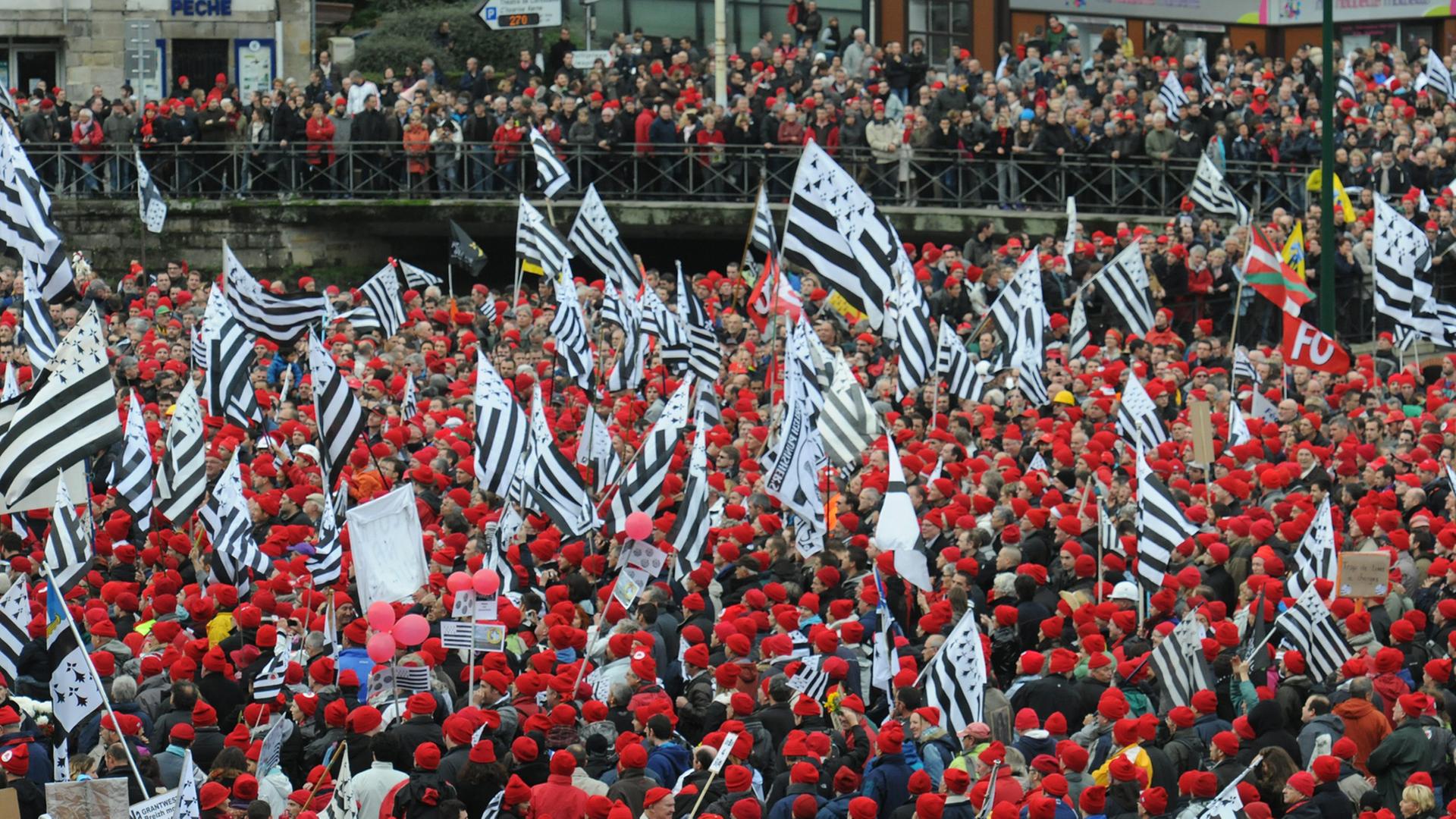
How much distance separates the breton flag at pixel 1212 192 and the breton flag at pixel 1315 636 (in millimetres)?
13683

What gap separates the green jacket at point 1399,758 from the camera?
43.2ft

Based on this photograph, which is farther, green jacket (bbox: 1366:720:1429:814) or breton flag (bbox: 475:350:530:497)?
breton flag (bbox: 475:350:530:497)

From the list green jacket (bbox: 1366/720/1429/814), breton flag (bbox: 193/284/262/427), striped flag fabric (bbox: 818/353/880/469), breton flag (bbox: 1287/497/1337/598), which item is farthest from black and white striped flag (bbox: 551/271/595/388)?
green jacket (bbox: 1366/720/1429/814)

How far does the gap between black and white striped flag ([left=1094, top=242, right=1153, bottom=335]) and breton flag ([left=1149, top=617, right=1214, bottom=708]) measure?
31.0ft

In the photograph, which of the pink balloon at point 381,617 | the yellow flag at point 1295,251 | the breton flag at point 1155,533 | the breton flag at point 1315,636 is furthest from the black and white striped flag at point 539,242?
the breton flag at point 1315,636

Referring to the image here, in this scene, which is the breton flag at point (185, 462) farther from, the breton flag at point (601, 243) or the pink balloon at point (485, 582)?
the breton flag at point (601, 243)

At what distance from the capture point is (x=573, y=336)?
2236 cm

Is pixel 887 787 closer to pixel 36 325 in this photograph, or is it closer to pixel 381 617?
pixel 381 617

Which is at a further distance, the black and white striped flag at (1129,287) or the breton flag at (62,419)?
the black and white striped flag at (1129,287)

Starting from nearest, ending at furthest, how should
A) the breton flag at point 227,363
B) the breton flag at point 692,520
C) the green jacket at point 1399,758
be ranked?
the green jacket at point 1399,758
the breton flag at point 692,520
the breton flag at point 227,363

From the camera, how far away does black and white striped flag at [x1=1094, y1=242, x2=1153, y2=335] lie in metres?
23.3

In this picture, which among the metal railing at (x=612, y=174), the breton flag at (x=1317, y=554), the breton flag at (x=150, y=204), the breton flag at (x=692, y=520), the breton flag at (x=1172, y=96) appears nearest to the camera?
the breton flag at (x=1317, y=554)

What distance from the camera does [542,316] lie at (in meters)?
25.8

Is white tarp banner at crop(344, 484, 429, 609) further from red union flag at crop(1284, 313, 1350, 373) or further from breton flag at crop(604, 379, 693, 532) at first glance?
red union flag at crop(1284, 313, 1350, 373)
